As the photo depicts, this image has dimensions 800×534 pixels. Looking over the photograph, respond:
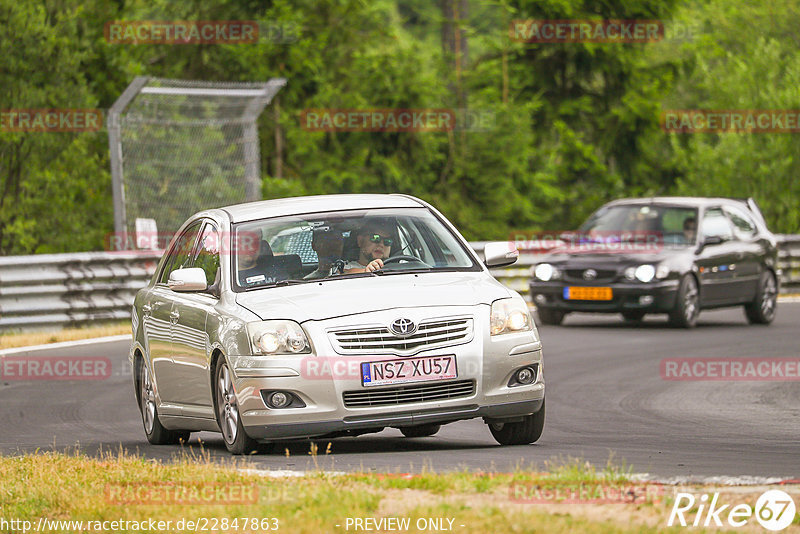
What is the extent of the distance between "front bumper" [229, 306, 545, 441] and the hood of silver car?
0.29ft

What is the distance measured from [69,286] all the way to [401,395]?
11.6 metres

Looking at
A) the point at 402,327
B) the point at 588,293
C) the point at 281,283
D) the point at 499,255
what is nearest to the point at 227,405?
the point at 281,283

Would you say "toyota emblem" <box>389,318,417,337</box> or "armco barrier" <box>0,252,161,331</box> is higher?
"toyota emblem" <box>389,318,417,337</box>

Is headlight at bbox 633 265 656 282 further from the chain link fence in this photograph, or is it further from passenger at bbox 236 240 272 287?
passenger at bbox 236 240 272 287

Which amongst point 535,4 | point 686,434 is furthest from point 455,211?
point 686,434

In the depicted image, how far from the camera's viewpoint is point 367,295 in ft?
29.3

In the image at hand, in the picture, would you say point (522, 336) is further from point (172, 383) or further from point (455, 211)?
point (455, 211)

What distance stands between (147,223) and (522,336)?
1211 cm

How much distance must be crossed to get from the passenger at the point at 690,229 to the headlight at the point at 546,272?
174 cm

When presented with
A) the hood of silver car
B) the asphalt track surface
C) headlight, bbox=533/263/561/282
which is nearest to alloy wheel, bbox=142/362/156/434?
the asphalt track surface

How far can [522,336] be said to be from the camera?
9078 mm

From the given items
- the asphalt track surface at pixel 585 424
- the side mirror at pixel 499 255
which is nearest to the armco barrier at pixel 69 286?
the asphalt track surface at pixel 585 424

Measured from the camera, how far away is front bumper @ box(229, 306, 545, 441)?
865cm

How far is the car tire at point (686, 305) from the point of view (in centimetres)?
1944
